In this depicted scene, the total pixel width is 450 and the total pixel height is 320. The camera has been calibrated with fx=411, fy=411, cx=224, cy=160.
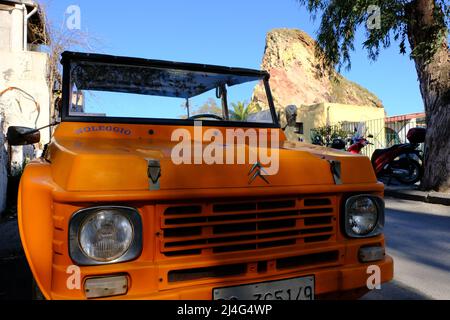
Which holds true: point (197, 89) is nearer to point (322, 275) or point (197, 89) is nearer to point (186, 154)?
point (186, 154)

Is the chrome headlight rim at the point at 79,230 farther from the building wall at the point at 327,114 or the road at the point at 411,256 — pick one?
the building wall at the point at 327,114

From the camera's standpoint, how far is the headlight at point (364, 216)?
2268 mm

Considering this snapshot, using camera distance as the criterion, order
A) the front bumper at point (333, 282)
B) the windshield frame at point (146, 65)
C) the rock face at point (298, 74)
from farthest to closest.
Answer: the rock face at point (298, 74)
the windshield frame at point (146, 65)
the front bumper at point (333, 282)

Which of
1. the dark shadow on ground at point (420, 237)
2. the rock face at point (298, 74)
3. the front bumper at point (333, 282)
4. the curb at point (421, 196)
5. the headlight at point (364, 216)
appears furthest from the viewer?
the rock face at point (298, 74)

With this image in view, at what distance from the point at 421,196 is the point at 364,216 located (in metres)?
6.47

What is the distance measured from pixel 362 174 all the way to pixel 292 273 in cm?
70

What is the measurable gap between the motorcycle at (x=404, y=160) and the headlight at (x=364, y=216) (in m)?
7.63

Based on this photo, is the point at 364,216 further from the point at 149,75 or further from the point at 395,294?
the point at 149,75

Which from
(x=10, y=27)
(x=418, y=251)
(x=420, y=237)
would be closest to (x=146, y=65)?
(x=418, y=251)

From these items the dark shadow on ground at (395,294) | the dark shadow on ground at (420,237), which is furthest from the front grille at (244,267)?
the dark shadow on ground at (420,237)

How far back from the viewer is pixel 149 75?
3.35 metres

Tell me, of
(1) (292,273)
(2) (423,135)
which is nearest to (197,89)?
(1) (292,273)

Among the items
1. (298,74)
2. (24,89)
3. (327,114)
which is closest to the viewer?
(24,89)
